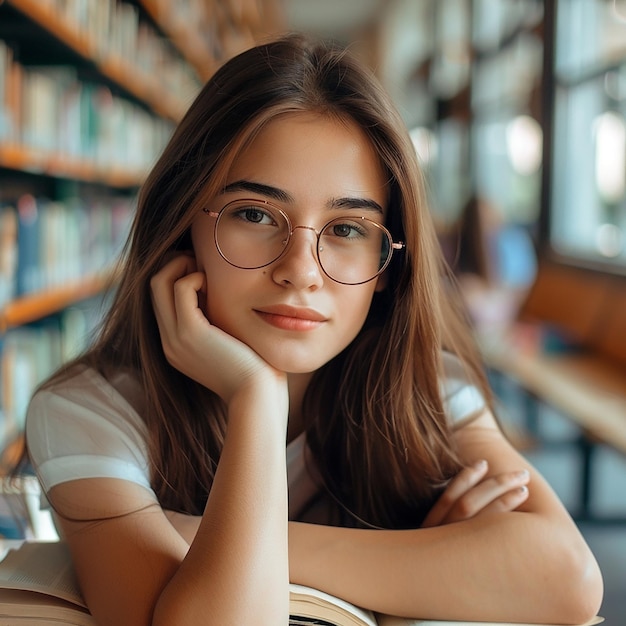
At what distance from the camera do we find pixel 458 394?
3.83 feet

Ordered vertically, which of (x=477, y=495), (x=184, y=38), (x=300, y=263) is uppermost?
(x=184, y=38)

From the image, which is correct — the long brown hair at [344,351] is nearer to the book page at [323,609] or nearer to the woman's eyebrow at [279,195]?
the woman's eyebrow at [279,195]

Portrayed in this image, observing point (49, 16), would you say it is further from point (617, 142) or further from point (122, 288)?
point (617, 142)

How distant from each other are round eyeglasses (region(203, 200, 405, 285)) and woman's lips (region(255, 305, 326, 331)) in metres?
0.05

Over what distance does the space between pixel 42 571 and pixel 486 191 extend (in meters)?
7.01

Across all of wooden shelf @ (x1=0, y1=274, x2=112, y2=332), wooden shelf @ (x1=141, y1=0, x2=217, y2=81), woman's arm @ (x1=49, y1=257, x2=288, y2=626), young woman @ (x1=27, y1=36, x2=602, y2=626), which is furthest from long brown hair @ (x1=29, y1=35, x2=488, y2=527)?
wooden shelf @ (x1=141, y1=0, x2=217, y2=81)

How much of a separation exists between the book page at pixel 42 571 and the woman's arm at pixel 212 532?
0.02 metres

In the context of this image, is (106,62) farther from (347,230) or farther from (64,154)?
(347,230)

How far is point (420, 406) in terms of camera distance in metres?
1.10

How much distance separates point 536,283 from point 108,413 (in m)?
4.37

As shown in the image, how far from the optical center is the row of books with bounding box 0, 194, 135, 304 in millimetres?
2162

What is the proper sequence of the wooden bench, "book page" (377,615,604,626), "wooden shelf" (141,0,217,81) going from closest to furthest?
"book page" (377,615,604,626) < the wooden bench < "wooden shelf" (141,0,217,81)

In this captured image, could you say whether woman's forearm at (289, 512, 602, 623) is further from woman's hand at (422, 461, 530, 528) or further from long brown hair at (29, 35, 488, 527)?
long brown hair at (29, 35, 488, 527)

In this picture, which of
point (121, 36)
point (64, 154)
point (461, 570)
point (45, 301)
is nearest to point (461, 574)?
point (461, 570)
